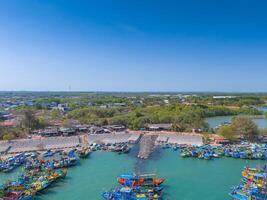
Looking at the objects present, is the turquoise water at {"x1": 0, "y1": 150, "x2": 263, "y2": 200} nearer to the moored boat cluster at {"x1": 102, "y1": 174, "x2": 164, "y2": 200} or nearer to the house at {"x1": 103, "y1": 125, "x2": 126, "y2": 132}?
the moored boat cluster at {"x1": 102, "y1": 174, "x2": 164, "y2": 200}

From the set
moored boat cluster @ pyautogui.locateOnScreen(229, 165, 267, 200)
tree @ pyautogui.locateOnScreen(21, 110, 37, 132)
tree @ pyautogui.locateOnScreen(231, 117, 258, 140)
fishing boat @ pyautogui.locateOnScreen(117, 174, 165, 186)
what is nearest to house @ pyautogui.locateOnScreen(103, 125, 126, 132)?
tree @ pyautogui.locateOnScreen(21, 110, 37, 132)

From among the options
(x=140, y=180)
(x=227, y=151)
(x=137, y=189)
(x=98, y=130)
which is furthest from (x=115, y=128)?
(x=137, y=189)

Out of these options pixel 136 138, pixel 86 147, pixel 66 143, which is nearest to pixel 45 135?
pixel 66 143

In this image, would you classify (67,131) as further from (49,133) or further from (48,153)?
(48,153)

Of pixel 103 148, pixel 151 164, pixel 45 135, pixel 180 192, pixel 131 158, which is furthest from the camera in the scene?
pixel 45 135

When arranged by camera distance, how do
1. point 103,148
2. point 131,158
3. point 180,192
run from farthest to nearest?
1. point 103,148
2. point 131,158
3. point 180,192

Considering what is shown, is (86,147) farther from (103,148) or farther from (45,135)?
(45,135)

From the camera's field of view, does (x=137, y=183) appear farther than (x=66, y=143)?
No
